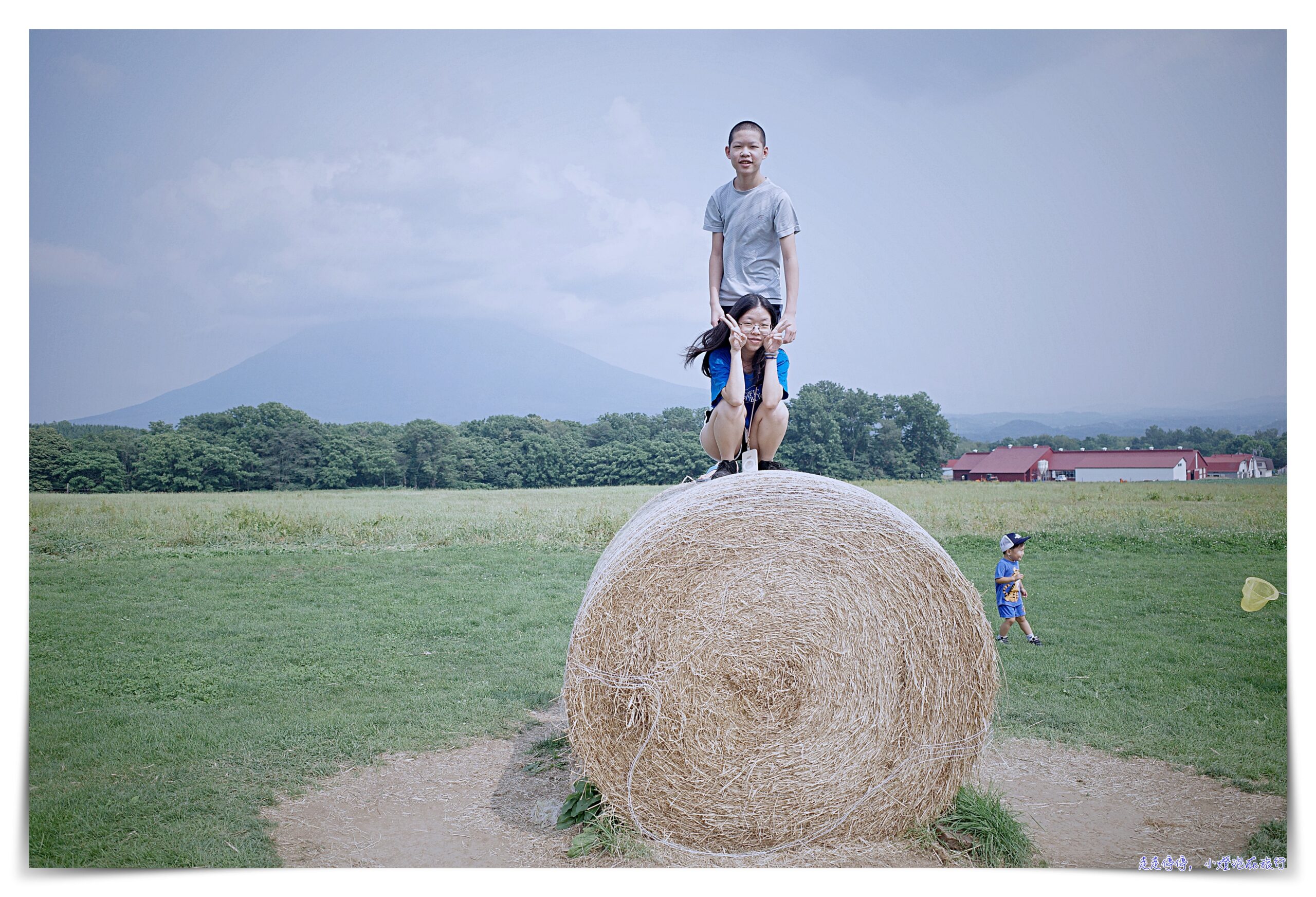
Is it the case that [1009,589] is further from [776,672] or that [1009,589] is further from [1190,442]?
[1190,442]

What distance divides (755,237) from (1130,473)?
9010mm

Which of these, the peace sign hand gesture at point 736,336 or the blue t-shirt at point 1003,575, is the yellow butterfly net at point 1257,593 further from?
the blue t-shirt at point 1003,575

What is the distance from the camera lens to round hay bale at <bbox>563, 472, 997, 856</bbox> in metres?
3.46

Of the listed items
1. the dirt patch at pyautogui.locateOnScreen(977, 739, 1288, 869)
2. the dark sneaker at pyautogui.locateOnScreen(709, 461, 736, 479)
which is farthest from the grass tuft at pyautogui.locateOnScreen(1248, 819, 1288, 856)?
the dark sneaker at pyautogui.locateOnScreen(709, 461, 736, 479)

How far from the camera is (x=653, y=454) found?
48.5 ft

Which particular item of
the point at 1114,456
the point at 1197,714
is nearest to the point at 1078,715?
the point at 1197,714

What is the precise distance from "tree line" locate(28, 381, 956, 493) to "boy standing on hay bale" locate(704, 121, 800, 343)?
831 centimetres

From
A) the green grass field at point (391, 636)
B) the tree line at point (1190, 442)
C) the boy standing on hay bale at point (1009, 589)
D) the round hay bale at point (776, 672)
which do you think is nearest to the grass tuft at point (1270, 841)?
the green grass field at point (391, 636)

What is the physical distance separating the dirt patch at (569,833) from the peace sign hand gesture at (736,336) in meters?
2.20

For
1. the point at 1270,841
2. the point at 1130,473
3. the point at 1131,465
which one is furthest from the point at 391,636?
the point at 1130,473

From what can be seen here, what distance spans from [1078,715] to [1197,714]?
0.67 meters

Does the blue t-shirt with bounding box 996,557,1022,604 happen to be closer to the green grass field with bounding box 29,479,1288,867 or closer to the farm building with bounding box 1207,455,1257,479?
the green grass field with bounding box 29,479,1288,867

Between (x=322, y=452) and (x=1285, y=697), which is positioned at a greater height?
(x=322, y=452)

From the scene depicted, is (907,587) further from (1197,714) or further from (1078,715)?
(1197,714)
